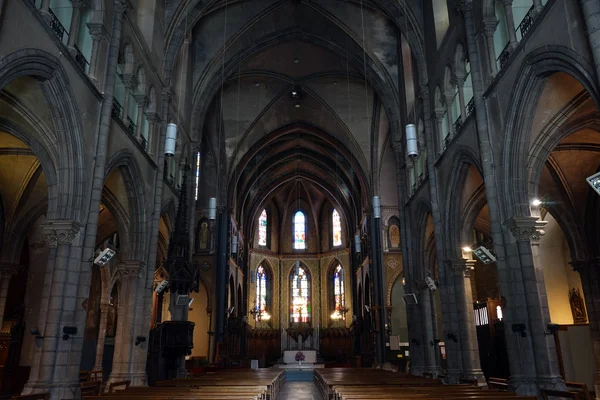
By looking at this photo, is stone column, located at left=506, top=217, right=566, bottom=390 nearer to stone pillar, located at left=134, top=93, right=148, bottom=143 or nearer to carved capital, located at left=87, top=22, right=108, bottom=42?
carved capital, located at left=87, top=22, right=108, bottom=42

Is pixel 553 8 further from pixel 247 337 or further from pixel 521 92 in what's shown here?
pixel 247 337

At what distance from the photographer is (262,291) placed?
45.8 meters

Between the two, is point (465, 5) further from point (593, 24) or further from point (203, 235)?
point (203, 235)

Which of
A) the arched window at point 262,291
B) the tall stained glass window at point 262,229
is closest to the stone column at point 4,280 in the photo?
the arched window at point 262,291

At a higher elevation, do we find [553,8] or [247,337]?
[553,8]

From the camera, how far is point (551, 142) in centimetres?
1184

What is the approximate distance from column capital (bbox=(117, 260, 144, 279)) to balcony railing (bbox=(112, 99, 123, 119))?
15.9 feet

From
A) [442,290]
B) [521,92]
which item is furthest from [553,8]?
[442,290]

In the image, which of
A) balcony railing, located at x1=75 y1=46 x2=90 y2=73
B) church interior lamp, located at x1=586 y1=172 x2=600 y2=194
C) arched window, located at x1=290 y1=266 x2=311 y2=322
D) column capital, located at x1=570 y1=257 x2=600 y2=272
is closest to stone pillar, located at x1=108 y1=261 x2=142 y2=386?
balcony railing, located at x1=75 y1=46 x2=90 y2=73

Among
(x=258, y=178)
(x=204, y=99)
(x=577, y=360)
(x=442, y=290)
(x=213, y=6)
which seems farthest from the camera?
(x=258, y=178)

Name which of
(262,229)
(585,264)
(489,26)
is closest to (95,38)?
(489,26)

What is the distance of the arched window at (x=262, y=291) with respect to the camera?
4478 centimetres

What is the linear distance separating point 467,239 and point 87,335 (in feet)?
62.1

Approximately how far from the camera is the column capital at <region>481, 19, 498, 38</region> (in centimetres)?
1325
